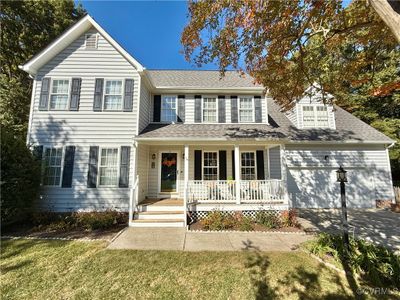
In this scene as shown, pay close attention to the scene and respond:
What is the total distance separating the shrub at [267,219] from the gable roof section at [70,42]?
8295 millimetres

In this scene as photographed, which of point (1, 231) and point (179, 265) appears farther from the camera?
point (1, 231)

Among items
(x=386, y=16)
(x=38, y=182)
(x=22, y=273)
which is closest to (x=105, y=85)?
(x=38, y=182)

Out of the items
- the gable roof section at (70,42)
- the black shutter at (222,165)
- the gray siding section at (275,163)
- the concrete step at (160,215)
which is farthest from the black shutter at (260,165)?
the gable roof section at (70,42)

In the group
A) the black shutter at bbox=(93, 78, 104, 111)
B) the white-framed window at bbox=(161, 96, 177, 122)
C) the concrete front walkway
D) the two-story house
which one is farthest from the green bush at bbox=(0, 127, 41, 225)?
the white-framed window at bbox=(161, 96, 177, 122)

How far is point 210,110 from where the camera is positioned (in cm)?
1106

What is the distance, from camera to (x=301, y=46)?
18.9ft

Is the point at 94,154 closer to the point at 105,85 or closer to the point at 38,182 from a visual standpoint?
the point at 38,182

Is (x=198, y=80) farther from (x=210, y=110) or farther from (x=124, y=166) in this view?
(x=124, y=166)

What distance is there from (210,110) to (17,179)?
8860mm

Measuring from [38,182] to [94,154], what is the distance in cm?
239

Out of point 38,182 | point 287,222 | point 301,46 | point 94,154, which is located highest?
point 301,46

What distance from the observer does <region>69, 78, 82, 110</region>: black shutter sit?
30.0ft

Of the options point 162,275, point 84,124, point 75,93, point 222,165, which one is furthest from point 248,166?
point 75,93

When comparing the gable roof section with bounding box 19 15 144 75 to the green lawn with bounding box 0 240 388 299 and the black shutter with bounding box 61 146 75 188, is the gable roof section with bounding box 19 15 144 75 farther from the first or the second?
the green lawn with bounding box 0 240 388 299
